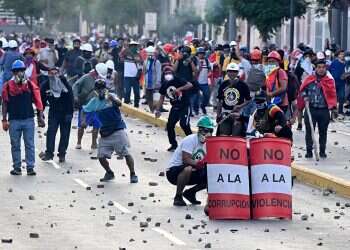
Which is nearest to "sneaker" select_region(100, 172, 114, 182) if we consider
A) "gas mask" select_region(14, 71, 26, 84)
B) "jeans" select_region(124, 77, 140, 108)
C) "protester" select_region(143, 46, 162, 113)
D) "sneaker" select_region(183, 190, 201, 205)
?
"gas mask" select_region(14, 71, 26, 84)

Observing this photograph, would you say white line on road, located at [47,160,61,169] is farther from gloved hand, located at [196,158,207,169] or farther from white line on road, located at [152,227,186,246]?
white line on road, located at [152,227,186,246]

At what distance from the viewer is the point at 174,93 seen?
1035 inches

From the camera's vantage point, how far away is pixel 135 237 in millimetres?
16047

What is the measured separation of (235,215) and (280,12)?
3590 cm

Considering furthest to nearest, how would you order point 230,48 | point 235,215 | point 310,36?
point 310,36 → point 230,48 → point 235,215

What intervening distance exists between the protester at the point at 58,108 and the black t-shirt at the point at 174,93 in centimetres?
214

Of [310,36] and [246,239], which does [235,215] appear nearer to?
[246,239]

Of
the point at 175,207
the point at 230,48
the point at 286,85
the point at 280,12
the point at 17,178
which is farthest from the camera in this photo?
the point at 280,12

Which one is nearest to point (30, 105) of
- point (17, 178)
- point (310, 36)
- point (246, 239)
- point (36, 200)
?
point (17, 178)

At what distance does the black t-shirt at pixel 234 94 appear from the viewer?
22734 mm

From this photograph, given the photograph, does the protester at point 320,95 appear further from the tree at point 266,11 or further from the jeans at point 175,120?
the tree at point 266,11

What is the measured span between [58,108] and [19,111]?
2.30 m

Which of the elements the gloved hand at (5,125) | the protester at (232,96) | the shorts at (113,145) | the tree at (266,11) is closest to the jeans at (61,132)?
the gloved hand at (5,125)

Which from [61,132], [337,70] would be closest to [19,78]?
[61,132]
